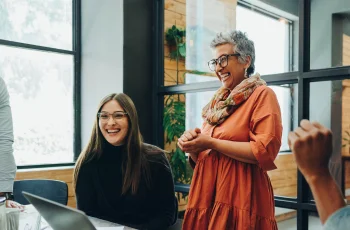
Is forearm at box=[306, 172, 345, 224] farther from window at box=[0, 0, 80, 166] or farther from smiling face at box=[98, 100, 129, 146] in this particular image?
window at box=[0, 0, 80, 166]

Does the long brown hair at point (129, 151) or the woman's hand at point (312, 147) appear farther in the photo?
the long brown hair at point (129, 151)

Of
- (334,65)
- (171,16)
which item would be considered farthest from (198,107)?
(334,65)

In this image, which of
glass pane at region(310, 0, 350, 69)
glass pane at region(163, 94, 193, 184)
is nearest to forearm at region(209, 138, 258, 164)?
glass pane at region(310, 0, 350, 69)

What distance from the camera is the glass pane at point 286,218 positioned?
8.32 ft

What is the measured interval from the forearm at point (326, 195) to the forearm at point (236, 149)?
1.02 meters

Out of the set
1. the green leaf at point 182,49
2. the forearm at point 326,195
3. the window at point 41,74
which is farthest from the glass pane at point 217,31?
the forearm at point 326,195

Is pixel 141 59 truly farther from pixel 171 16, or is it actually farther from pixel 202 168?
pixel 202 168

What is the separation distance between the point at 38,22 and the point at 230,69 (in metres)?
2.35

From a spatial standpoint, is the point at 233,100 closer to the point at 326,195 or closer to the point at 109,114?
the point at 109,114

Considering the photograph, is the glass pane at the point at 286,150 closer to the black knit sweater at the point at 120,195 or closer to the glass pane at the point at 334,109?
the glass pane at the point at 334,109

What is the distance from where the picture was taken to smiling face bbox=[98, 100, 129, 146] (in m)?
2.06

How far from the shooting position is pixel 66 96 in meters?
3.62

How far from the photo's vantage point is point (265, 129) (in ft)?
5.34

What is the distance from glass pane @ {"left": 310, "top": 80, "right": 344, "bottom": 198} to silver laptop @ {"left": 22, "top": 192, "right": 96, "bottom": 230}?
1.88 metres
